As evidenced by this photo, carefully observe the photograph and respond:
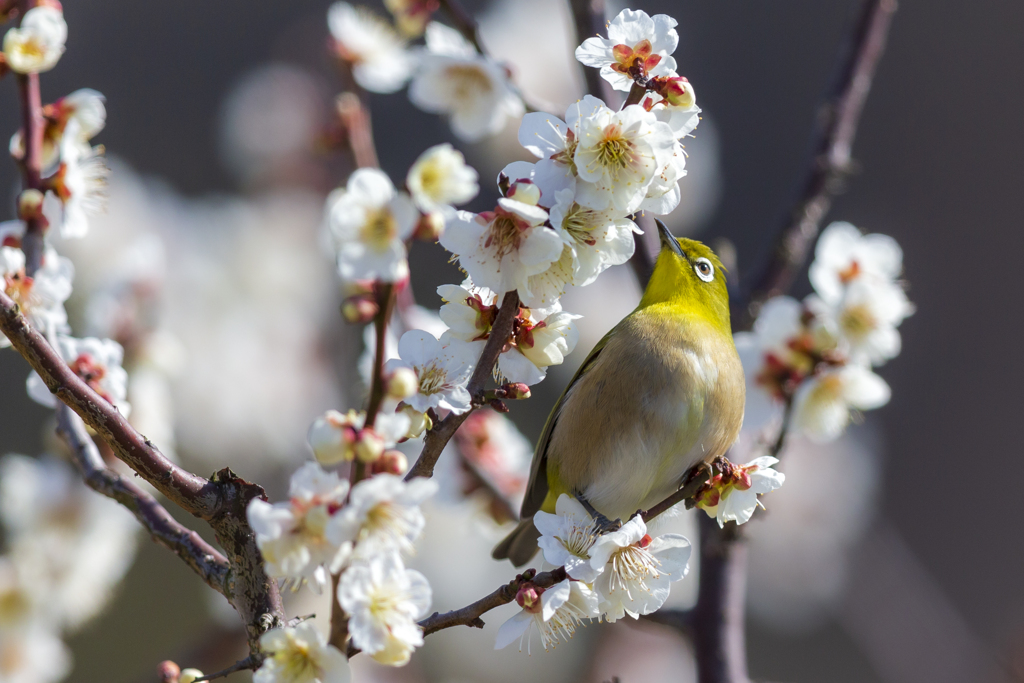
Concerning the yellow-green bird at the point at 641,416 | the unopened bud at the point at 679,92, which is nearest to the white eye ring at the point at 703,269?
the yellow-green bird at the point at 641,416

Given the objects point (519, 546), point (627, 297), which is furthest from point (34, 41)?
point (627, 297)

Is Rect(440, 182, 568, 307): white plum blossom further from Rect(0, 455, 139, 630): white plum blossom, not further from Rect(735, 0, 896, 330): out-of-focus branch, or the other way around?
Rect(0, 455, 139, 630): white plum blossom

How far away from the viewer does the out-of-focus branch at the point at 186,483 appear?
4.17 ft

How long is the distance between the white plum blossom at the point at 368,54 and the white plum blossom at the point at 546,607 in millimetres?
1975

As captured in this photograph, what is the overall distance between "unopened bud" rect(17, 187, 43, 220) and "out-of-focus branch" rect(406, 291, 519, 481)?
3.22 feet

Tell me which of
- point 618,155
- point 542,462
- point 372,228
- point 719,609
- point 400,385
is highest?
point 618,155

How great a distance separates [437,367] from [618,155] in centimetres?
41

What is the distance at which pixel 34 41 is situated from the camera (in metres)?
1.70

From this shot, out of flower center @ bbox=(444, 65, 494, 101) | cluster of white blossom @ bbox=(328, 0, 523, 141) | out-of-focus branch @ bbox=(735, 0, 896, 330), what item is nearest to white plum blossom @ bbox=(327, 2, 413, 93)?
cluster of white blossom @ bbox=(328, 0, 523, 141)

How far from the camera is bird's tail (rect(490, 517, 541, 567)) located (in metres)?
2.38

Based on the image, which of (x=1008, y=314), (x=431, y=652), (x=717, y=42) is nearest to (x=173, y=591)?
(x=431, y=652)

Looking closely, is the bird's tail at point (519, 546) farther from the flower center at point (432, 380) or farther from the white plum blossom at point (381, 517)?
the white plum blossom at point (381, 517)

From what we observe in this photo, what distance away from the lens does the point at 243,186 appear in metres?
4.52

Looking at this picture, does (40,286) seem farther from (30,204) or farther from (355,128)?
(355,128)
